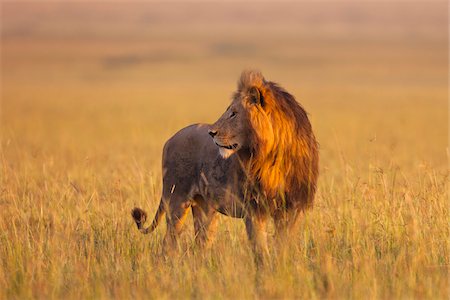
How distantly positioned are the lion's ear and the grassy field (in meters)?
0.98

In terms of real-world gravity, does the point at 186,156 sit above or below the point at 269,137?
below

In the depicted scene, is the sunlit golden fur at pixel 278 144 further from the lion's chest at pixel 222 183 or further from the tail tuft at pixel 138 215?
the tail tuft at pixel 138 215

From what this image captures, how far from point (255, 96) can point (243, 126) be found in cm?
23

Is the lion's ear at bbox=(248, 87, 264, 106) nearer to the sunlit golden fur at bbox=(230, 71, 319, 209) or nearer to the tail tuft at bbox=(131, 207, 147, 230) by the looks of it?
the sunlit golden fur at bbox=(230, 71, 319, 209)

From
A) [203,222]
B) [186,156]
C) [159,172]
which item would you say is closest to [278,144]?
[186,156]

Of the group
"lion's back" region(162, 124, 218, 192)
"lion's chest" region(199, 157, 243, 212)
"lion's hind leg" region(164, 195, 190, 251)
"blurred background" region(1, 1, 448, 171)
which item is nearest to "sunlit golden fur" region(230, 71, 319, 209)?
"lion's chest" region(199, 157, 243, 212)

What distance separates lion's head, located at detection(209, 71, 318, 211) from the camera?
5.80 metres

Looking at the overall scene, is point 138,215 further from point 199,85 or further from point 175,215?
point 199,85

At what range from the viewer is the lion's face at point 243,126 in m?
5.77

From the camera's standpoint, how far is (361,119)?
26.3 m

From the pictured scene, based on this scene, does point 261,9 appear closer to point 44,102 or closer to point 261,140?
point 44,102

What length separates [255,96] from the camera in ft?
19.1

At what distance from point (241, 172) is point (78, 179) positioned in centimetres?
479

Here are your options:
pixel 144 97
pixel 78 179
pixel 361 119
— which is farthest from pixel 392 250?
pixel 144 97
